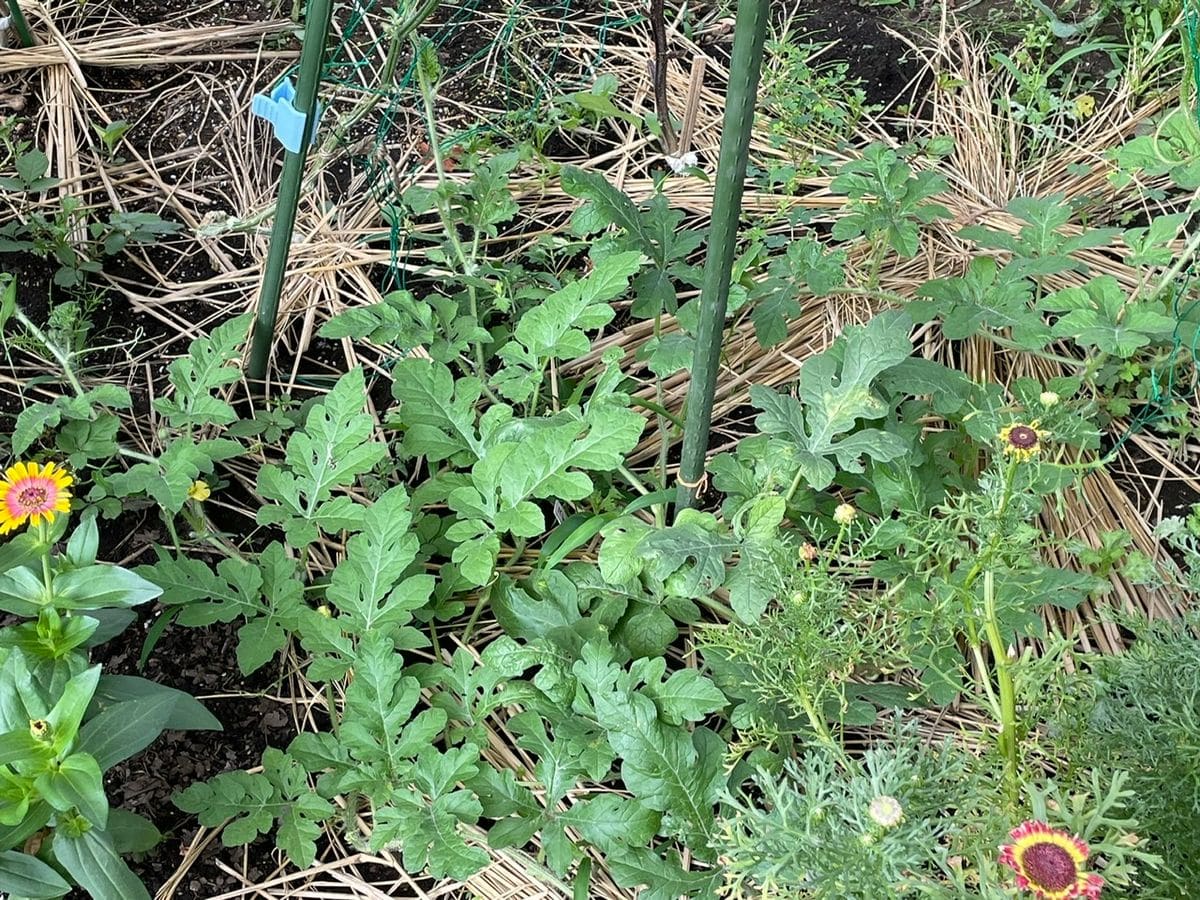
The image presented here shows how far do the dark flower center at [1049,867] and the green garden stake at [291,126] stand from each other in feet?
5.07

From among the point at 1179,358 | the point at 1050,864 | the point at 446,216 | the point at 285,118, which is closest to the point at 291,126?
the point at 285,118

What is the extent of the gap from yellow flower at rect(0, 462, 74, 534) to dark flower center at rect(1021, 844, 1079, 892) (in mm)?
1246

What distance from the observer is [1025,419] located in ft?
5.19

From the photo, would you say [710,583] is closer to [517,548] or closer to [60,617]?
[517,548]

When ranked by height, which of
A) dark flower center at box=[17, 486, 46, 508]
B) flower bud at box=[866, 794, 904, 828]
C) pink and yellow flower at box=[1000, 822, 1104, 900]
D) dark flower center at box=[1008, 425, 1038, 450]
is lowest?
dark flower center at box=[17, 486, 46, 508]

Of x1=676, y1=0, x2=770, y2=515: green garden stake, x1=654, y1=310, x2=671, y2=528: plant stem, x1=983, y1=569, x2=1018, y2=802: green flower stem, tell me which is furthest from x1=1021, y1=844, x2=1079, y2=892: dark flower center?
x1=654, y1=310, x2=671, y2=528: plant stem

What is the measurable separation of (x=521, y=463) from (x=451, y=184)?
2.29 ft

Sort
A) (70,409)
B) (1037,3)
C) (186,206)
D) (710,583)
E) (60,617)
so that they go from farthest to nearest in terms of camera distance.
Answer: (1037,3)
(186,206)
(70,409)
(710,583)
(60,617)

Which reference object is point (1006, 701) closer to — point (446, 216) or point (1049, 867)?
point (1049, 867)

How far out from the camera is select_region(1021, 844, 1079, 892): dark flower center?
92 centimetres

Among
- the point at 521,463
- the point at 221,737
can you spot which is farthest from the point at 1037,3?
the point at 221,737

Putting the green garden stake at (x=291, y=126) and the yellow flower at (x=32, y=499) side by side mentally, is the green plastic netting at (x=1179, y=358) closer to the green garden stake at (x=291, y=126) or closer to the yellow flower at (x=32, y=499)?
the green garden stake at (x=291, y=126)

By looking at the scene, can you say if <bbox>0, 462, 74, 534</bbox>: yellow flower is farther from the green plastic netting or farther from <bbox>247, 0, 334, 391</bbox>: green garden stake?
the green plastic netting

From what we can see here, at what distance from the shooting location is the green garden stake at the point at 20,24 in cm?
259
